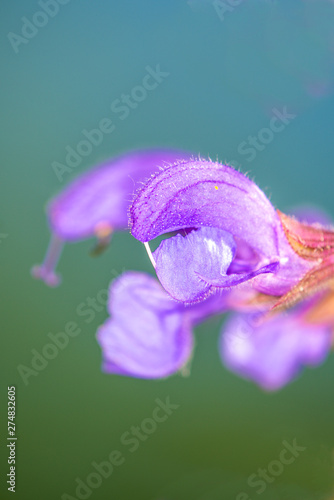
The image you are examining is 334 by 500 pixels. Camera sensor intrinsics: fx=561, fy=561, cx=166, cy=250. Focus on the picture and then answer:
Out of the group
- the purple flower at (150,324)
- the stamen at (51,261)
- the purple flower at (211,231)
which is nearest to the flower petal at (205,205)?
the purple flower at (211,231)

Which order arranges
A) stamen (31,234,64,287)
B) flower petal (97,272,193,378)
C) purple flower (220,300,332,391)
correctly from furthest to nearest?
purple flower (220,300,332,391), stamen (31,234,64,287), flower petal (97,272,193,378)

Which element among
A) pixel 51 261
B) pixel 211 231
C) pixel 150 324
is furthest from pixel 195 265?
pixel 51 261

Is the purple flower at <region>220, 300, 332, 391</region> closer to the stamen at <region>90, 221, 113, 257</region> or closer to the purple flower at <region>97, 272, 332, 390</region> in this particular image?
the purple flower at <region>97, 272, 332, 390</region>

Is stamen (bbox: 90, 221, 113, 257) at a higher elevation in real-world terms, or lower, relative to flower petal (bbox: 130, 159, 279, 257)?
higher

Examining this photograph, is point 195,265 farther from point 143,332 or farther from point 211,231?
point 143,332

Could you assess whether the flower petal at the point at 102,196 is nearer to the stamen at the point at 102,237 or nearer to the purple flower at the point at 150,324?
the stamen at the point at 102,237

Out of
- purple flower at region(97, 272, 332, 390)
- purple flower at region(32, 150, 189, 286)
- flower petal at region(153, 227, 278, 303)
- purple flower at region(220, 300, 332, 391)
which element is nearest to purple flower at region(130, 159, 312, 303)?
flower petal at region(153, 227, 278, 303)
